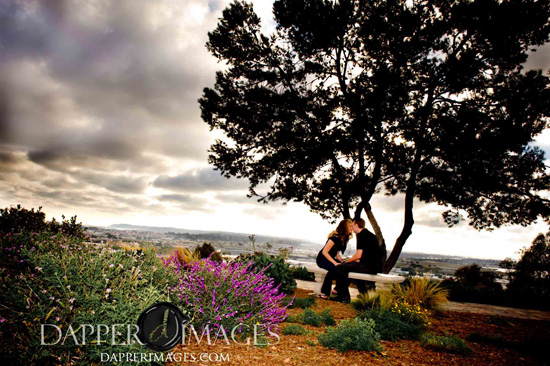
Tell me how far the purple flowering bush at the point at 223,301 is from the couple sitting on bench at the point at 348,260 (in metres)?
3.15

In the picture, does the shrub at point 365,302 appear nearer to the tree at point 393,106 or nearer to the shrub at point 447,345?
the shrub at point 447,345

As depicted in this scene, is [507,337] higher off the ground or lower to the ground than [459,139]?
lower

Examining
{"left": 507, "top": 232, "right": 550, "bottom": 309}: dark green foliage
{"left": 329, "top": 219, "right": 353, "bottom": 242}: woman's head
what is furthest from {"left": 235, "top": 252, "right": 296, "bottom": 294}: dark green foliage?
{"left": 507, "top": 232, "right": 550, "bottom": 309}: dark green foliage

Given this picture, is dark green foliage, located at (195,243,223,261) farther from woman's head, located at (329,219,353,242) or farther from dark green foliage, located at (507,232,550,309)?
dark green foliage, located at (507,232,550,309)

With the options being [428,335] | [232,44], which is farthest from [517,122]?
[232,44]

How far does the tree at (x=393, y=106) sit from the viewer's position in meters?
11.0

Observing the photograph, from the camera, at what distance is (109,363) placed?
9.23 feet

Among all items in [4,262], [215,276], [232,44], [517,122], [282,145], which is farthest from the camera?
[232,44]

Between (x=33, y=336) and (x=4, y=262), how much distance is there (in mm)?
1673

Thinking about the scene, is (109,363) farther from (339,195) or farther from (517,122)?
(517,122)

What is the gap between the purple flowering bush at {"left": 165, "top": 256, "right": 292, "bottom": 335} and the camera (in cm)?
408

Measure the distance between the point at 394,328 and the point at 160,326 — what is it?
378 cm

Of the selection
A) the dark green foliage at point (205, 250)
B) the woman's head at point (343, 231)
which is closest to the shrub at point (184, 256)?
the dark green foliage at point (205, 250)

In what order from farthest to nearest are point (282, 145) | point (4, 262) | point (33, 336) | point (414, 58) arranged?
point (282, 145) < point (414, 58) < point (4, 262) < point (33, 336)
